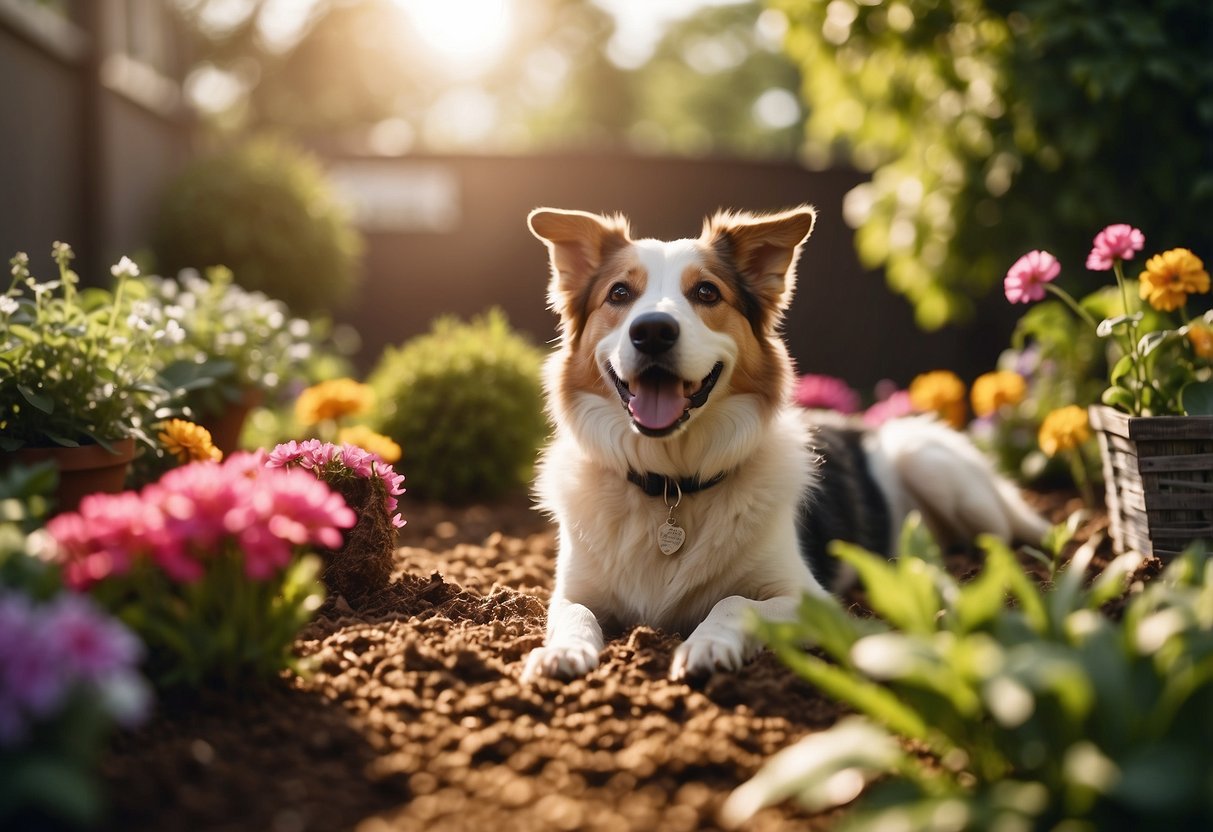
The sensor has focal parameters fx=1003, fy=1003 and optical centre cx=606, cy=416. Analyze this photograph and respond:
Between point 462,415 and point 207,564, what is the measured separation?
12.4ft

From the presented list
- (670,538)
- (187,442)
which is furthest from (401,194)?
(670,538)

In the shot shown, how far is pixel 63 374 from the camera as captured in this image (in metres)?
3.38

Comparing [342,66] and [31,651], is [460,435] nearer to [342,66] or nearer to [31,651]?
[31,651]

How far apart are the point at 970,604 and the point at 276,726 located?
1530mm

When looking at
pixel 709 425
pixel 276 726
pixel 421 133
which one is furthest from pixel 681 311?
pixel 421 133

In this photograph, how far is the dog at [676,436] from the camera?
10.3ft

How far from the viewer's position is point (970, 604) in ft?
6.38

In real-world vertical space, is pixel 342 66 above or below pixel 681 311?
above

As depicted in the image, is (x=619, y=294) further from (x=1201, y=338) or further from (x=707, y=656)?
(x=1201, y=338)

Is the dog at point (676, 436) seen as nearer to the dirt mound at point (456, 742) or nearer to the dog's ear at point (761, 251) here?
the dog's ear at point (761, 251)

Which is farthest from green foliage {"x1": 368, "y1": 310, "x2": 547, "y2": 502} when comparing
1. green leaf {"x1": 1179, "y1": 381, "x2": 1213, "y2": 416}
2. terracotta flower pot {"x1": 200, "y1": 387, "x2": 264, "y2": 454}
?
green leaf {"x1": 1179, "y1": 381, "x2": 1213, "y2": 416}

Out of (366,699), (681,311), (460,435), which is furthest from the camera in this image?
(460,435)

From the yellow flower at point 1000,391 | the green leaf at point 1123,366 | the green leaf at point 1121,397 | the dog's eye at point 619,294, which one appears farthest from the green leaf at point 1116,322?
the yellow flower at point 1000,391

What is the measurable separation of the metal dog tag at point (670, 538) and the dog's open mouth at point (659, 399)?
356mm
